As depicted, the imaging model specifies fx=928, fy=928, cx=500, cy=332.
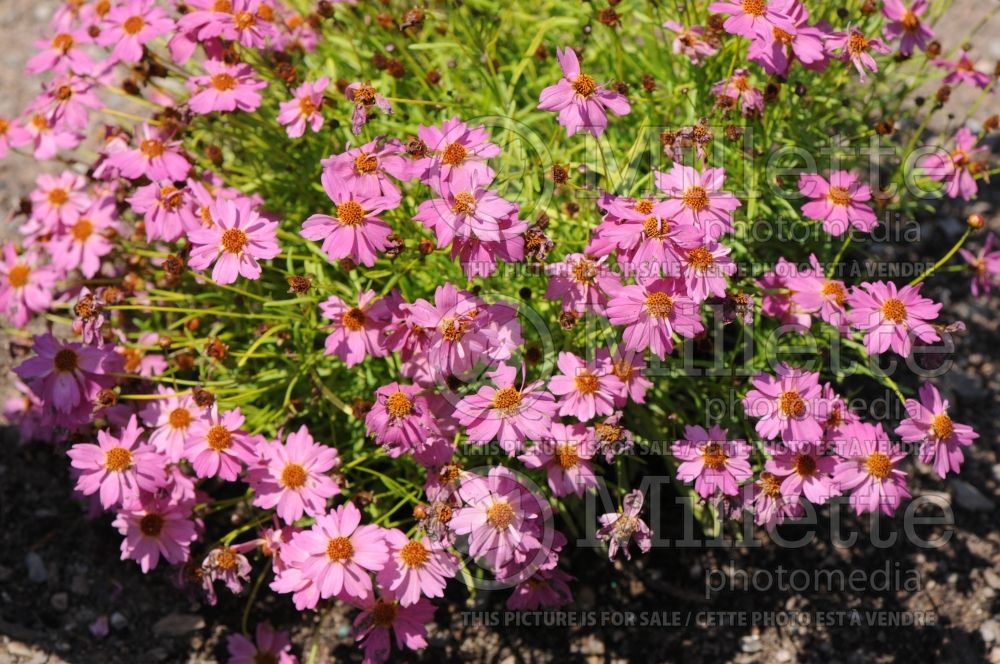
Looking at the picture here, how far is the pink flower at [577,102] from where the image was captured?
2656mm

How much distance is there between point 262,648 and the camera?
123 inches

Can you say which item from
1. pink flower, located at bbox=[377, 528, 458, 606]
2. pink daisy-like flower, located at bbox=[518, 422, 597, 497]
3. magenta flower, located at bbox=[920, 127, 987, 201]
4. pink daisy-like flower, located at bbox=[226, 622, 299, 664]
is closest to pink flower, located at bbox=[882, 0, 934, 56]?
magenta flower, located at bbox=[920, 127, 987, 201]

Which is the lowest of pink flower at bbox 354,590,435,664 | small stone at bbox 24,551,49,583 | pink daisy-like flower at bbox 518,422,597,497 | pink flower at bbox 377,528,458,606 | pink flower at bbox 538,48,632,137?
small stone at bbox 24,551,49,583

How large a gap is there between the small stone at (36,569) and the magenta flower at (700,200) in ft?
8.32

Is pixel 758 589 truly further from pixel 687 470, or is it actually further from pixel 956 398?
pixel 956 398

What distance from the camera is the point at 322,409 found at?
10.5 ft

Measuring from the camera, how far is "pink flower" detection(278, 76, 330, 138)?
291cm

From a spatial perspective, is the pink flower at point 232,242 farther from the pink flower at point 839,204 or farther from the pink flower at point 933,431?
the pink flower at point 933,431

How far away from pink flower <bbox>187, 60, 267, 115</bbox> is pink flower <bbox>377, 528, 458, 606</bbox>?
1.39 metres

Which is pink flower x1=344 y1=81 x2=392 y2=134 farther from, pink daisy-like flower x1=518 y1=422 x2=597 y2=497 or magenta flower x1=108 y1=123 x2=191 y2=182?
pink daisy-like flower x1=518 y1=422 x2=597 y2=497

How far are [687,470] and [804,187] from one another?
0.93m

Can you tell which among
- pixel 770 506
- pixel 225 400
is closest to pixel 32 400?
pixel 225 400

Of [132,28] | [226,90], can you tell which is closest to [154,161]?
[226,90]

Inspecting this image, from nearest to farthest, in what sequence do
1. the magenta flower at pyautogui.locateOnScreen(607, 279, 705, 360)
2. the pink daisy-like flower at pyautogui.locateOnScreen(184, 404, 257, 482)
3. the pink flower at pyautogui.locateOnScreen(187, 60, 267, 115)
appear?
the magenta flower at pyautogui.locateOnScreen(607, 279, 705, 360)
the pink daisy-like flower at pyautogui.locateOnScreen(184, 404, 257, 482)
the pink flower at pyautogui.locateOnScreen(187, 60, 267, 115)
